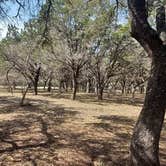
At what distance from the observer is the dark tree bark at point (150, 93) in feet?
20.9

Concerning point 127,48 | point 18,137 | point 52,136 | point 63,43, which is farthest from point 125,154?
point 127,48

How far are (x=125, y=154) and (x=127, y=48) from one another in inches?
863

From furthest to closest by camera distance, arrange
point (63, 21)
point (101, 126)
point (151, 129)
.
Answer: point (63, 21)
point (101, 126)
point (151, 129)

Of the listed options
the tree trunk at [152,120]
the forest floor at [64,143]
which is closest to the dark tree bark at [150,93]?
the tree trunk at [152,120]

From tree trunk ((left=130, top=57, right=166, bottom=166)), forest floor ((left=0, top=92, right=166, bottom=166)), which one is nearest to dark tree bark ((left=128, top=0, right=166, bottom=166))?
tree trunk ((left=130, top=57, right=166, bottom=166))

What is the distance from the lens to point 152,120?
645 centimetres

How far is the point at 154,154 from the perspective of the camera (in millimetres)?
6566

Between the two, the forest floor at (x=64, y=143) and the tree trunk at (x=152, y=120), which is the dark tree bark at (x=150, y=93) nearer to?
the tree trunk at (x=152, y=120)

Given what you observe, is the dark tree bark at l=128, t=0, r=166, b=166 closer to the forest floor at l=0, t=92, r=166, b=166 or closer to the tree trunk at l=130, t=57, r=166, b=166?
the tree trunk at l=130, t=57, r=166, b=166

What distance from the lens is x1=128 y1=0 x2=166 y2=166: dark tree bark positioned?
20.9 feet

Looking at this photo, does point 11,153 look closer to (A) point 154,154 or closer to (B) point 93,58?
(A) point 154,154

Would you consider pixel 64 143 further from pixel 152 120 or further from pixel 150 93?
pixel 150 93

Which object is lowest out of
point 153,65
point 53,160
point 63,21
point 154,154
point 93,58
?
point 53,160

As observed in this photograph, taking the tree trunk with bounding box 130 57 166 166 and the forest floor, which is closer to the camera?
the tree trunk with bounding box 130 57 166 166
